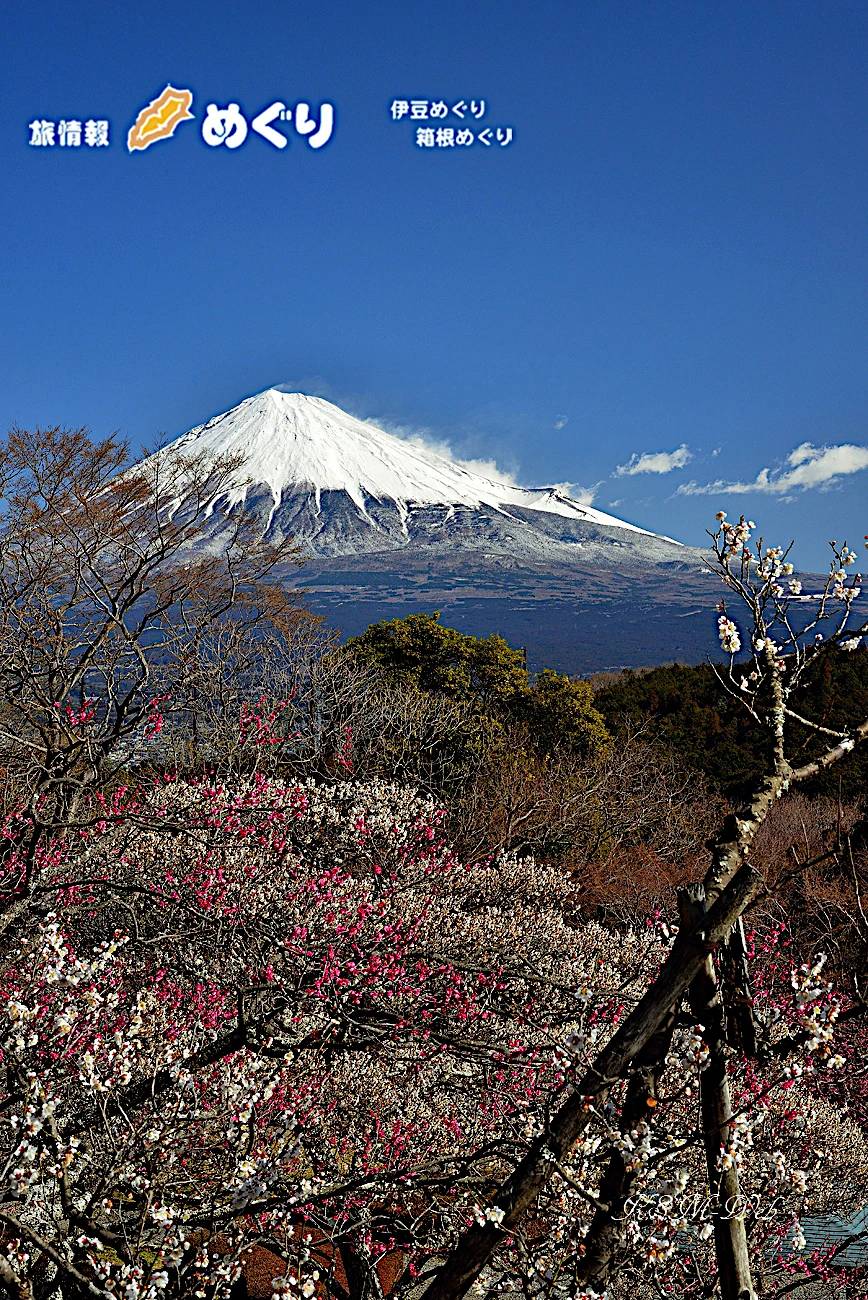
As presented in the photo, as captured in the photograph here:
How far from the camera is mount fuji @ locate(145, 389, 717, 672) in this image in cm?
7000

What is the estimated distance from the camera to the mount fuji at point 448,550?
70.0 meters

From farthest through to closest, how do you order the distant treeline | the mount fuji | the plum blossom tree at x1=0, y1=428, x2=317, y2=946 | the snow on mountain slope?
the snow on mountain slope
the mount fuji
the distant treeline
the plum blossom tree at x1=0, y1=428, x2=317, y2=946

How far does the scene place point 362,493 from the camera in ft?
326

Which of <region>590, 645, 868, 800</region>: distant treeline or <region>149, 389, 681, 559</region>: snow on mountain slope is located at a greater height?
<region>149, 389, 681, 559</region>: snow on mountain slope

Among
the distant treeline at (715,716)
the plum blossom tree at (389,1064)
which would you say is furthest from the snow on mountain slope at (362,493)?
the plum blossom tree at (389,1064)

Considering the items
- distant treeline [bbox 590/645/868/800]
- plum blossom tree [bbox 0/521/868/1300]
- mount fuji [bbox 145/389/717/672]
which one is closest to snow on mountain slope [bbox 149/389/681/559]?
mount fuji [bbox 145/389/717/672]

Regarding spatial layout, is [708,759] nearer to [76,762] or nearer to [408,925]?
[408,925]

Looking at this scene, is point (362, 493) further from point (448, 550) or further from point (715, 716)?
point (715, 716)

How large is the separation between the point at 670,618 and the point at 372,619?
31.4 m

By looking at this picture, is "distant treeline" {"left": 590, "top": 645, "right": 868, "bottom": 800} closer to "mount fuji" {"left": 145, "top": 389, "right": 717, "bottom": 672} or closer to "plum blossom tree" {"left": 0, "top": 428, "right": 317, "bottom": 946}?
"plum blossom tree" {"left": 0, "top": 428, "right": 317, "bottom": 946}

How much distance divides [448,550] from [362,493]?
17.0 metres

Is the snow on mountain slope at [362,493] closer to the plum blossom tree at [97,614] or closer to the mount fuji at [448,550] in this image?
the mount fuji at [448,550]

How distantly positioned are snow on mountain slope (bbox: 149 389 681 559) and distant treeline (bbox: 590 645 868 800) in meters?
66.8

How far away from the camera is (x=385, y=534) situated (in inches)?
3664
